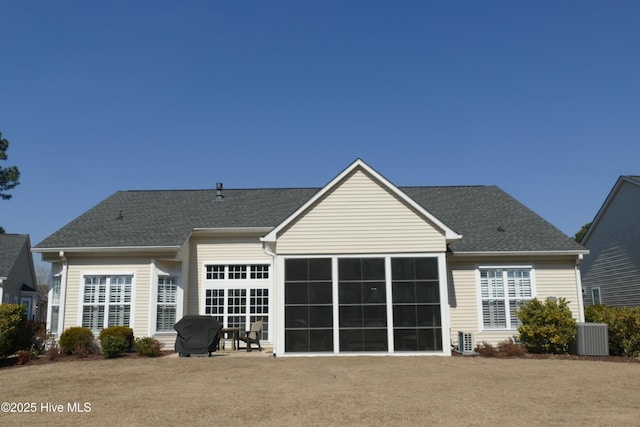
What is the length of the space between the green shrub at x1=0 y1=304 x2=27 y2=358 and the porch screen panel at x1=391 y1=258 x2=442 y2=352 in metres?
12.3

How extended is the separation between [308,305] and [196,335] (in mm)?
3873

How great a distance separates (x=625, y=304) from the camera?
23500 millimetres

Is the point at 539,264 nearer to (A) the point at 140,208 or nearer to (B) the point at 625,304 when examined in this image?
(B) the point at 625,304

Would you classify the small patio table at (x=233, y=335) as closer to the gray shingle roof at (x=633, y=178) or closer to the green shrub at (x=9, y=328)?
the green shrub at (x=9, y=328)

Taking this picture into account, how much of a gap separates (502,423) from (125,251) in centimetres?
1534

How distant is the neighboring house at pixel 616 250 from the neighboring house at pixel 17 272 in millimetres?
30358

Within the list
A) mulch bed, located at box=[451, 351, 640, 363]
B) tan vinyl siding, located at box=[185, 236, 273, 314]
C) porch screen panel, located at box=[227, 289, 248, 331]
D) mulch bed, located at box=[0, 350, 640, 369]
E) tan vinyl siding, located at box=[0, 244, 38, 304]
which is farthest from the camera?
tan vinyl siding, located at box=[0, 244, 38, 304]

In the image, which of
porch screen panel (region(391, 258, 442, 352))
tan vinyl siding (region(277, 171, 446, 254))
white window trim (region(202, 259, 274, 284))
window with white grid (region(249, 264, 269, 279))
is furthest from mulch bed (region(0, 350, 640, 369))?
window with white grid (region(249, 264, 269, 279))

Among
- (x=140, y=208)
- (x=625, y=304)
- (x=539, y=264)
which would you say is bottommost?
(x=625, y=304)

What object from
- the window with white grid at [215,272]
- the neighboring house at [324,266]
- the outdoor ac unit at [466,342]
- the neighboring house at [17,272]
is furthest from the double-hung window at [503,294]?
the neighboring house at [17,272]

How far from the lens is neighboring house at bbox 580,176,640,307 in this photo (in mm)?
23000

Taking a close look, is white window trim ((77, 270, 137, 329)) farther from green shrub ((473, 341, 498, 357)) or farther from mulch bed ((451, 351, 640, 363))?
green shrub ((473, 341, 498, 357))

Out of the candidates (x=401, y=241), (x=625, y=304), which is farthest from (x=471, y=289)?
(x=625, y=304)

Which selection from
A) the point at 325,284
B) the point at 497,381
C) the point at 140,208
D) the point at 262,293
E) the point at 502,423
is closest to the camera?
the point at 502,423
